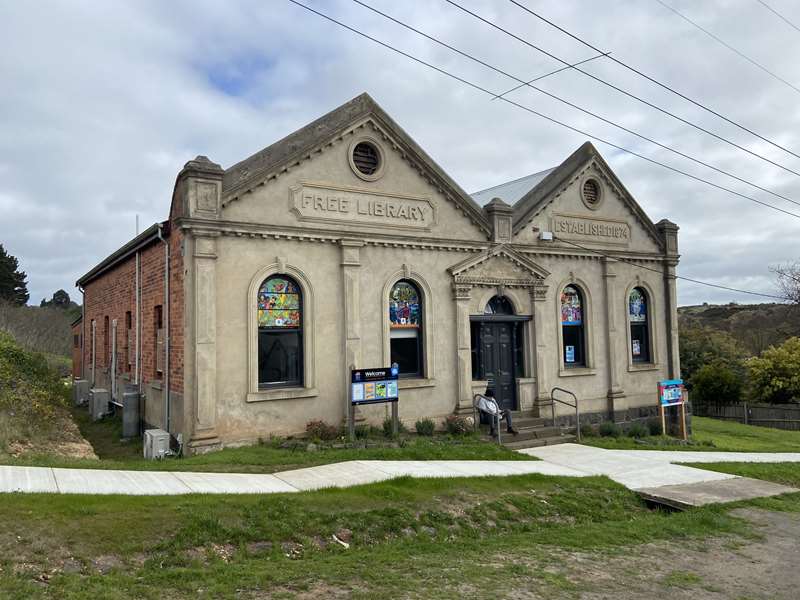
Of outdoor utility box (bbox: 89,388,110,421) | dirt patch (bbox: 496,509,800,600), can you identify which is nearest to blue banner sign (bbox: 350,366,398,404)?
dirt patch (bbox: 496,509,800,600)

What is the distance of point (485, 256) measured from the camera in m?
16.1

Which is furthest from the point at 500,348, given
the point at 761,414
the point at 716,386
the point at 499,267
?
the point at 716,386

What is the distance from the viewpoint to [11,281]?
58156 mm

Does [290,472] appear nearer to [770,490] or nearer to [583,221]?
[770,490]

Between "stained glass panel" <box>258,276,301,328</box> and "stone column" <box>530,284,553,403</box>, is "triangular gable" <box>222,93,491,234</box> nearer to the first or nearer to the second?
"stained glass panel" <box>258,276,301,328</box>

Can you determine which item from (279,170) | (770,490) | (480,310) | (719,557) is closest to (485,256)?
(480,310)

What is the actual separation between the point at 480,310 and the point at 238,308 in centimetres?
661

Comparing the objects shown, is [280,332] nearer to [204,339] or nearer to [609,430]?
[204,339]

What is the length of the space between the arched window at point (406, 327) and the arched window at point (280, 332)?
8.16 feet

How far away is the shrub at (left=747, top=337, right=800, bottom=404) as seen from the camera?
2703 centimetres

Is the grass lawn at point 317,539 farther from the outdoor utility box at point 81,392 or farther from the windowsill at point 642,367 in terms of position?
the outdoor utility box at point 81,392

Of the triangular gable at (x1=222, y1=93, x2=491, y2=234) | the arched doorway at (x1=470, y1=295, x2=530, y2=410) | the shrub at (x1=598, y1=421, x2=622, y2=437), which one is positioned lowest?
the shrub at (x1=598, y1=421, x2=622, y2=437)

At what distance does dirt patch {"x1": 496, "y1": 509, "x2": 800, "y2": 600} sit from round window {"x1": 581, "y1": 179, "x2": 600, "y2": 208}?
40.8 feet

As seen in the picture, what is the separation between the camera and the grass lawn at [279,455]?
10.0m
